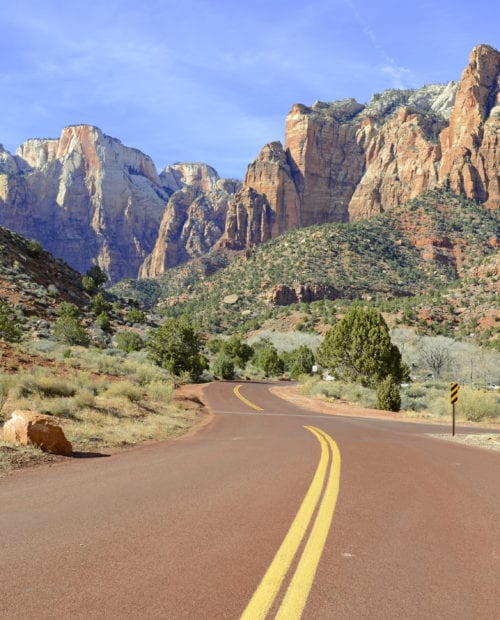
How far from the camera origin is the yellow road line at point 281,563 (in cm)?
360

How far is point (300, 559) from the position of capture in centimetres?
457

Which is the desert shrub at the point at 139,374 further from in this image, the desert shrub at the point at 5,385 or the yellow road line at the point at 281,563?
the yellow road line at the point at 281,563

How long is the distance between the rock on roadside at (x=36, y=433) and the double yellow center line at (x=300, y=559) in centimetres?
523

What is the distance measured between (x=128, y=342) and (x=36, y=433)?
3929 cm

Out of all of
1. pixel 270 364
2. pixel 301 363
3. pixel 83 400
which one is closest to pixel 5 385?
pixel 83 400

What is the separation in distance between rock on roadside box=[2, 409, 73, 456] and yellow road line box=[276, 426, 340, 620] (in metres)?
5.52

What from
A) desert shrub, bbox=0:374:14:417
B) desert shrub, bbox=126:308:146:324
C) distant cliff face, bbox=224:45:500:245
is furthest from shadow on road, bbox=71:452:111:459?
distant cliff face, bbox=224:45:500:245

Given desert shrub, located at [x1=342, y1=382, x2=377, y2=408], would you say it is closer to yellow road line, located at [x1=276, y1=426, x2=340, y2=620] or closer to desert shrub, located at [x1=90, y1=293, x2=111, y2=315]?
yellow road line, located at [x1=276, y1=426, x2=340, y2=620]

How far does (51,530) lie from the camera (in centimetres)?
516

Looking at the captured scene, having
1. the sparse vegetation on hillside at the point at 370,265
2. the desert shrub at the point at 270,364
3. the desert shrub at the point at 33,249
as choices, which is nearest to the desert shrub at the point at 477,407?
the desert shrub at the point at 270,364

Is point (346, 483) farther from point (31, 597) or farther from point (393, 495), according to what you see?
point (31, 597)

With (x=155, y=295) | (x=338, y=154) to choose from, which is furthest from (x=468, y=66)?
(x=155, y=295)

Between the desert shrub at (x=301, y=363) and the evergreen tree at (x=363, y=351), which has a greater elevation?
the evergreen tree at (x=363, y=351)

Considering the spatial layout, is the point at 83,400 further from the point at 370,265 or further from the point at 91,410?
the point at 370,265
